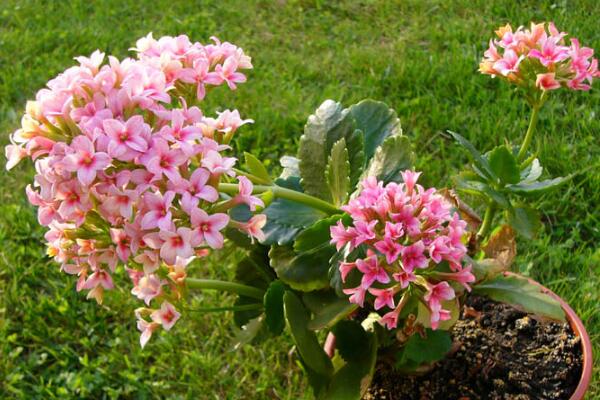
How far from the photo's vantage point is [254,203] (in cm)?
101

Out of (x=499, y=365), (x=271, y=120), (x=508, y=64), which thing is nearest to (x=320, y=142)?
(x=508, y=64)

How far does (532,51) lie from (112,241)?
0.76 meters

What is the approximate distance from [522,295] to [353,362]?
1.06 ft

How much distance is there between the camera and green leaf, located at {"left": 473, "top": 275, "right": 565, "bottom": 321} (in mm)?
1234

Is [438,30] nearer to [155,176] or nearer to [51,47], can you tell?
[51,47]

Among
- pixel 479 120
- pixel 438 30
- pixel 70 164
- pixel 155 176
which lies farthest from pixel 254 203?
pixel 438 30

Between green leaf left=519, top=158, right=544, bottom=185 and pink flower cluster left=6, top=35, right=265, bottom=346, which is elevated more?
pink flower cluster left=6, top=35, right=265, bottom=346

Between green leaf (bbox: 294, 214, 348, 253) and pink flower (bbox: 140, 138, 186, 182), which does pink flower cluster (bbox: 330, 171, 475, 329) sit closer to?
green leaf (bbox: 294, 214, 348, 253)

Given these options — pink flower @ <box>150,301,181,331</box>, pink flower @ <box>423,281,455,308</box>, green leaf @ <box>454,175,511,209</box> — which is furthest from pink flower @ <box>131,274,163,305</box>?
green leaf @ <box>454,175,511,209</box>

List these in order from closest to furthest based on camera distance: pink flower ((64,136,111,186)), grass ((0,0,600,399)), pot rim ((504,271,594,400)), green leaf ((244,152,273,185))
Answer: pink flower ((64,136,111,186)) → green leaf ((244,152,273,185)) → pot rim ((504,271,594,400)) → grass ((0,0,600,399))

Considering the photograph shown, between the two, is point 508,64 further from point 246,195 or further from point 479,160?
point 246,195

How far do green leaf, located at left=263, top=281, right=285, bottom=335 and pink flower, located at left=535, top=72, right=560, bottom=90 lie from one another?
565 mm

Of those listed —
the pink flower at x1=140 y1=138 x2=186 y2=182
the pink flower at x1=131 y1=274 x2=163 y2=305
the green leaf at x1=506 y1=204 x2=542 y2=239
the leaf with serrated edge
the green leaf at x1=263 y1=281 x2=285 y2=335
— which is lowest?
the green leaf at x1=263 y1=281 x2=285 y2=335

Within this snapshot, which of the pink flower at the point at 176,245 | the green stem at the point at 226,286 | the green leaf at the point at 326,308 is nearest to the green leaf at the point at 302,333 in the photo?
the green leaf at the point at 326,308
